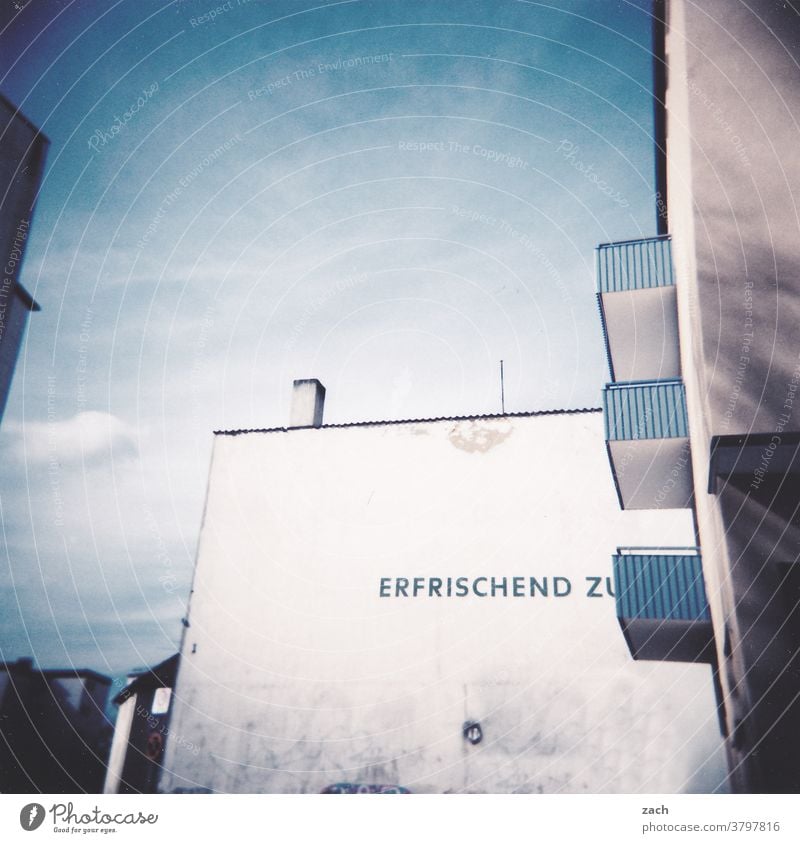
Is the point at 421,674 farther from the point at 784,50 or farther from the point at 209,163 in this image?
the point at 784,50

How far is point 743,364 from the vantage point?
16.1 feet

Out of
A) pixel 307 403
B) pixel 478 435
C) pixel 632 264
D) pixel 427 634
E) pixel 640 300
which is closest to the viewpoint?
pixel 632 264

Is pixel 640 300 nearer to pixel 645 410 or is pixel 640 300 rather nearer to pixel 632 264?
pixel 632 264

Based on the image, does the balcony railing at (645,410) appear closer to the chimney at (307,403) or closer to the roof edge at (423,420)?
the roof edge at (423,420)

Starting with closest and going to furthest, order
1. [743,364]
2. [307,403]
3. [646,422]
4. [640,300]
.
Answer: [743,364] → [646,422] → [640,300] → [307,403]

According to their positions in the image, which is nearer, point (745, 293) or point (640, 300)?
point (745, 293)

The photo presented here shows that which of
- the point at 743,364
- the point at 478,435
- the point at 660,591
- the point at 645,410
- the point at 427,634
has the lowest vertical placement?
the point at 660,591

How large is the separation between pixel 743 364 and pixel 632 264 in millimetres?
3180

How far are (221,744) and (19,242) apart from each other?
8.65 m

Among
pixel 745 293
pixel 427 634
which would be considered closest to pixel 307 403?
pixel 427 634

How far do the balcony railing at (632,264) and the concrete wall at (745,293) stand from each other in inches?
56.2

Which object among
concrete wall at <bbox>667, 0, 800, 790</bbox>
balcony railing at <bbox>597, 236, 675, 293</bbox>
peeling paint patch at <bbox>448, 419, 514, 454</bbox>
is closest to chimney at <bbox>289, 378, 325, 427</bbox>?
peeling paint patch at <bbox>448, 419, 514, 454</bbox>

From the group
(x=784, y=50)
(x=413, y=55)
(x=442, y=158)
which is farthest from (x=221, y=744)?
(x=784, y=50)
